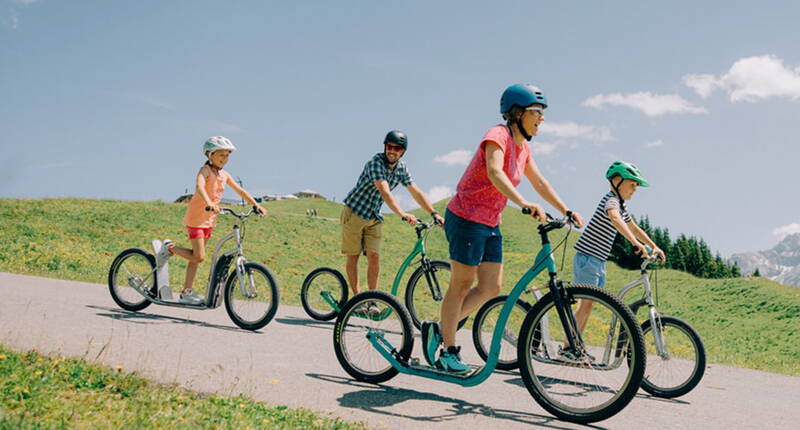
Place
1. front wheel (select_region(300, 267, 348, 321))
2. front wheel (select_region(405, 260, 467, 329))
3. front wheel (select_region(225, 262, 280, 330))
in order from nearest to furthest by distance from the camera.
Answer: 1. front wheel (select_region(225, 262, 280, 330))
2. front wheel (select_region(405, 260, 467, 329))
3. front wheel (select_region(300, 267, 348, 321))

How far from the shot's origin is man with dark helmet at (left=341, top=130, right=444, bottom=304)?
25.6 ft

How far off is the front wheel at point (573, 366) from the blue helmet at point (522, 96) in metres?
1.36

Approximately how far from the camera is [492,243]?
4.88 metres

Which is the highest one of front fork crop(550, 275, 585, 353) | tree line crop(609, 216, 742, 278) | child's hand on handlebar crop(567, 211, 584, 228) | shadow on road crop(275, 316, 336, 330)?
tree line crop(609, 216, 742, 278)

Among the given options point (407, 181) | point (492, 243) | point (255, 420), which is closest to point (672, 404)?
point (492, 243)

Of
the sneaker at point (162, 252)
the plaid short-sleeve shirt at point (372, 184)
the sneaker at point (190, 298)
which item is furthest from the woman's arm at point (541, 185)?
the sneaker at point (162, 252)

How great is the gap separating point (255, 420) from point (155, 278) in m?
4.95

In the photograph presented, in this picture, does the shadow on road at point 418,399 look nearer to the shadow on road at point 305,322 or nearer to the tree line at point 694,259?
the shadow on road at point 305,322

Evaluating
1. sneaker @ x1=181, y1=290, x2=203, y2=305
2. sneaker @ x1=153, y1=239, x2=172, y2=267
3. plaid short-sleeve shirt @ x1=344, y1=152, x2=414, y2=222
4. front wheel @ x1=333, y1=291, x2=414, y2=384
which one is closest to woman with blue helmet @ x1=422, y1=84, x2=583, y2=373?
front wheel @ x1=333, y1=291, x2=414, y2=384

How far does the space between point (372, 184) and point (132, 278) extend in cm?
328

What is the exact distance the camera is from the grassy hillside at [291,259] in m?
16.1

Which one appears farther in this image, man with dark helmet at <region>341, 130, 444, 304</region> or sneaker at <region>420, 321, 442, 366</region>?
man with dark helmet at <region>341, 130, 444, 304</region>

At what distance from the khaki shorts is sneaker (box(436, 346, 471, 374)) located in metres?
3.76

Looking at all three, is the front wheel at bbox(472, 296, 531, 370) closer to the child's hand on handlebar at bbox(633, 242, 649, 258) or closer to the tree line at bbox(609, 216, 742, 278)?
the child's hand on handlebar at bbox(633, 242, 649, 258)
